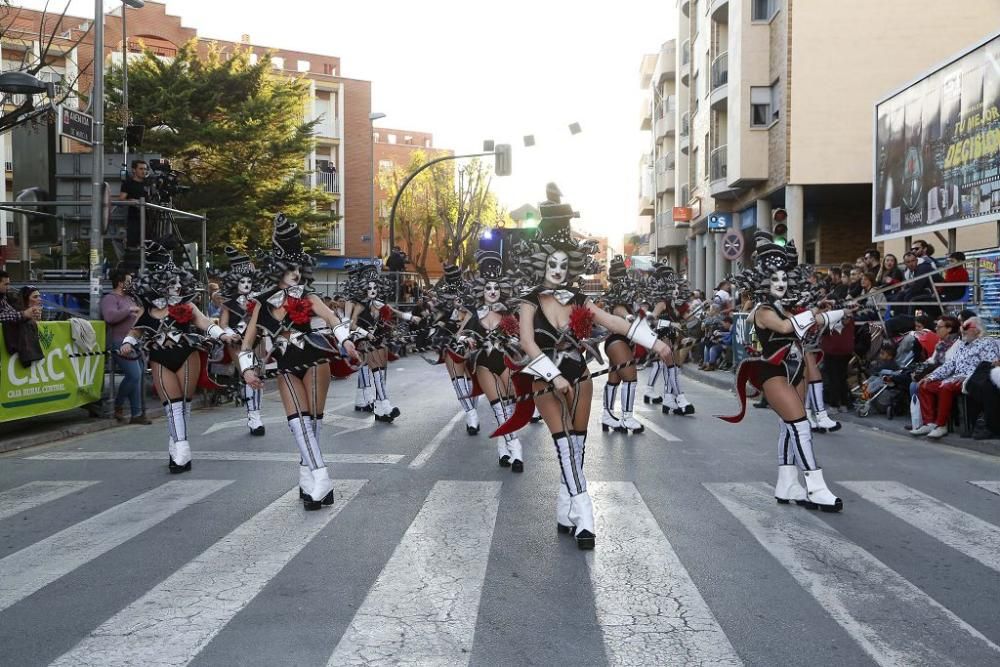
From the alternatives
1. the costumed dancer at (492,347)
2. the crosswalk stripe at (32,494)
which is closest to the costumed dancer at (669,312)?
the costumed dancer at (492,347)

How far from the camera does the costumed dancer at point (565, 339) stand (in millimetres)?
6324

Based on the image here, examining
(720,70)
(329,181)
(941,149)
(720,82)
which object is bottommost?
(941,149)

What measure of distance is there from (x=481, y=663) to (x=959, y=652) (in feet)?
7.16

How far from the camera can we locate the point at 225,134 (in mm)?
31578

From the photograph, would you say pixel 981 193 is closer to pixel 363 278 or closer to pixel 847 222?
pixel 363 278

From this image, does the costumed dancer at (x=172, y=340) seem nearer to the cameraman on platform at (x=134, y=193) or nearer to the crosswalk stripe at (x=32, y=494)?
the crosswalk stripe at (x=32, y=494)

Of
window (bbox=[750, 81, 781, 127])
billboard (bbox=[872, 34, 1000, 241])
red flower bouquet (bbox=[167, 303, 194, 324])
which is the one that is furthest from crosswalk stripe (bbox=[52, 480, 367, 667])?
window (bbox=[750, 81, 781, 127])

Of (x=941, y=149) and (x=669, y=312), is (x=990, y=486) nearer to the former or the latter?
(x=669, y=312)

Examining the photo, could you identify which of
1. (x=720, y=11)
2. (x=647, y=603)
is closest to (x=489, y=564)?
(x=647, y=603)

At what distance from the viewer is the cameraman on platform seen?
48.8ft

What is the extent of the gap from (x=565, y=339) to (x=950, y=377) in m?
6.78

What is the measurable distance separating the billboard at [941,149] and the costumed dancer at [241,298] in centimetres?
1230

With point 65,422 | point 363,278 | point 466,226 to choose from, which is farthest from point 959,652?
point 466,226

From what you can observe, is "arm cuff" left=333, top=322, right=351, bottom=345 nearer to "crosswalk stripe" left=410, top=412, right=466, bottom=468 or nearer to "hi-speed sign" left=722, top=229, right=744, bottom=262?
"crosswalk stripe" left=410, top=412, right=466, bottom=468
